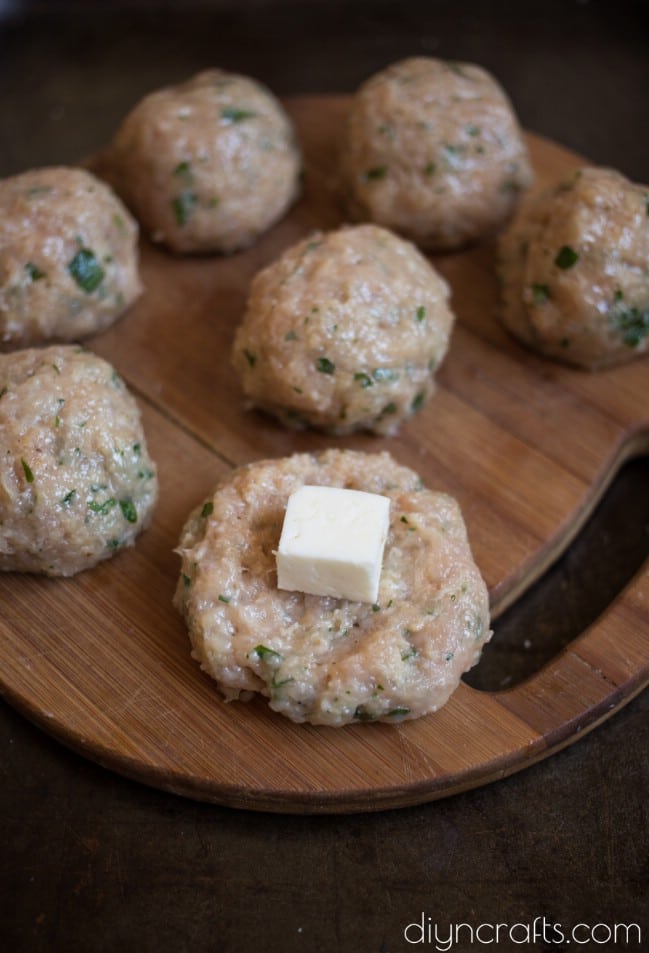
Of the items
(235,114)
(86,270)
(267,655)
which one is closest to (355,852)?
(267,655)

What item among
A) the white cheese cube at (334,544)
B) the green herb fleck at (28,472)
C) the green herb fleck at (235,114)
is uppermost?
the green herb fleck at (235,114)

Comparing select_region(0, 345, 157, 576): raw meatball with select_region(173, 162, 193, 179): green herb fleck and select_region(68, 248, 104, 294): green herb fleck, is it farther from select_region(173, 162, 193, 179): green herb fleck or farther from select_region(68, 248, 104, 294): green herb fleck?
select_region(173, 162, 193, 179): green herb fleck

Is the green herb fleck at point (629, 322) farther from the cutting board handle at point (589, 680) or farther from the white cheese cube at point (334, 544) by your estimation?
the white cheese cube at point (334, 544)

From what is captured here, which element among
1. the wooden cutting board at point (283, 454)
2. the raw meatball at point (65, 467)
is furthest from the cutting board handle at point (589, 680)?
the raw meatball at point (65, 467)

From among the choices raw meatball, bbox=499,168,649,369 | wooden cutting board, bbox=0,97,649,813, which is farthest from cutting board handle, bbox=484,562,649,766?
raw meatball, bbox=499,168,649,369

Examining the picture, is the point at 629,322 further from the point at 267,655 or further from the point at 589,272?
the point at 267,655

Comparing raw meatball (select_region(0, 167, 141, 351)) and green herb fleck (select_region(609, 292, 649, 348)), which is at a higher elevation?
green herb fleck (select_region(609, 292, 649, 348))

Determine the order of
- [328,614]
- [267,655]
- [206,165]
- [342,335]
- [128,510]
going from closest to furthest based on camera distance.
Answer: [267,655]
[328,614]
[128,510]
[342,335]
[206,165]
